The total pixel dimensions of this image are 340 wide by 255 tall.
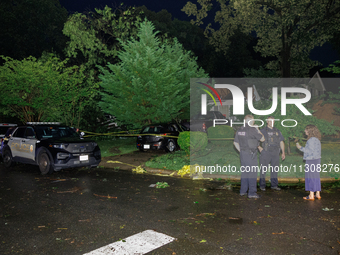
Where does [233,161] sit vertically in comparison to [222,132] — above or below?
below

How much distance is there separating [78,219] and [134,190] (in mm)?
2574

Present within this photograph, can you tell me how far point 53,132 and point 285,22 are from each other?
18.6 metres

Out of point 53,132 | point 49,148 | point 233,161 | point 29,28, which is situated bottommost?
point 233,161

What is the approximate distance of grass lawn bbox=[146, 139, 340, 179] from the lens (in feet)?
32.7

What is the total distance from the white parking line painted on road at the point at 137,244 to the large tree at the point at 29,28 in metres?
41.7

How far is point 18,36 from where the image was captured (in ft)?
143

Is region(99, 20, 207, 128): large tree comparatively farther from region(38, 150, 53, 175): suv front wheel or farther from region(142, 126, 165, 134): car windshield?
region(38, 150, 53, 175): suv front wheel

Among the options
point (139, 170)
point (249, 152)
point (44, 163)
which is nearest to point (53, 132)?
point (44, 163)

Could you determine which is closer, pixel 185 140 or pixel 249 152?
pixel 249 152

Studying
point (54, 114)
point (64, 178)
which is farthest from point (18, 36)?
point (64, 178)

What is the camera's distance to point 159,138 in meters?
14.9

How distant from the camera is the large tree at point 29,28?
141 feet

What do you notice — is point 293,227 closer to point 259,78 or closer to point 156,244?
point 156,244

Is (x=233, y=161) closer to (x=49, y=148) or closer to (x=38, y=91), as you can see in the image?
(x=49, y=148)
